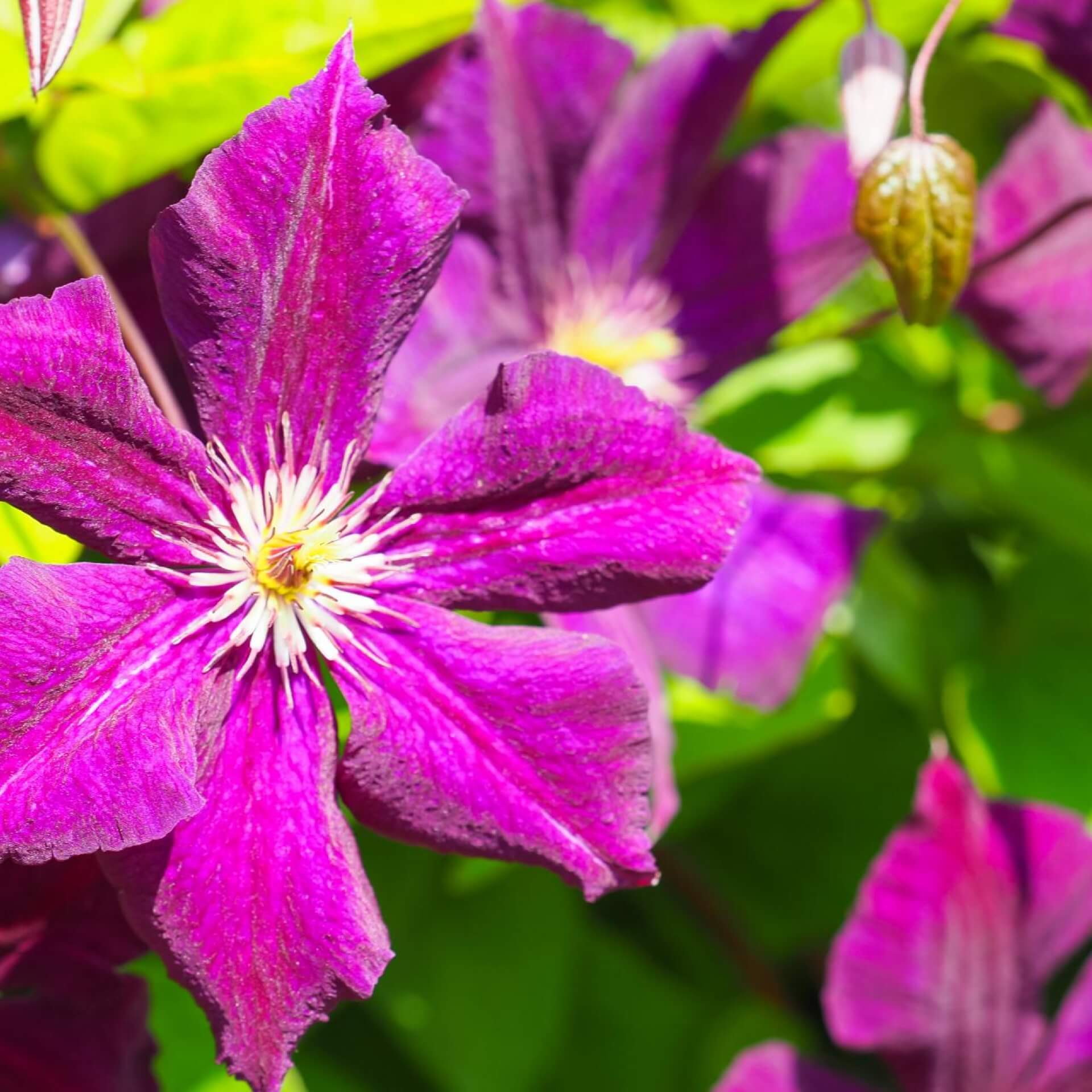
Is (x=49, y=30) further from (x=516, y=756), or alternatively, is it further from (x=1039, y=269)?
(x=1039, y=269)

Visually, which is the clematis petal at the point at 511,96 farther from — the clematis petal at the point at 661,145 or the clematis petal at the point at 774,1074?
the clematis petal at the point at 774,1074

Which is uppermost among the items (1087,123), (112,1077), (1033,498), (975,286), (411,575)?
(1087,123)

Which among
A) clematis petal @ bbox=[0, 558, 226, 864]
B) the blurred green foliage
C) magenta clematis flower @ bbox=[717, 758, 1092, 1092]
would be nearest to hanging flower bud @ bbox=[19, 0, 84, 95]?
clematis petal @ bbox=[0, 558, 226, 864]

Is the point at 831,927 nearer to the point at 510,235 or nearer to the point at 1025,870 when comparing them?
the point at 1025,870

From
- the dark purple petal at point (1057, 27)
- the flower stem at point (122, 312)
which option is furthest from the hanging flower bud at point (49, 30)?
the dark purple petal at point (1057, 27)

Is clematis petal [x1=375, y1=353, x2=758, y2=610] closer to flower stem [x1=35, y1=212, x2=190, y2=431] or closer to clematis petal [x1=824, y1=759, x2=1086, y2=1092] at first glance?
flower stem [x1=35, y1=212, x2=190, y2=431]

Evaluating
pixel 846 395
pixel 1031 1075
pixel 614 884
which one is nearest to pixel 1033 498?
pixel 846 395
